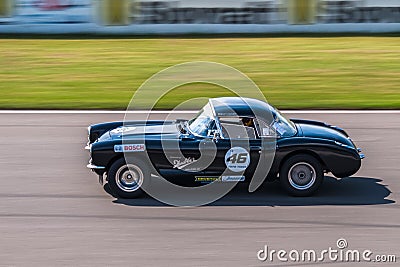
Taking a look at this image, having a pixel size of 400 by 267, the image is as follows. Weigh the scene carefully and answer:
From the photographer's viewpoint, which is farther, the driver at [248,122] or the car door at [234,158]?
the driver at [248,122]

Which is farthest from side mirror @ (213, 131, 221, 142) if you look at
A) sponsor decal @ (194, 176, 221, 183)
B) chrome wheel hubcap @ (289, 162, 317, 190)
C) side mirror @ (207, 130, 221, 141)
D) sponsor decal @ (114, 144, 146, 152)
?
chrome wheel hubcap @ (289, 162, 317, 190)

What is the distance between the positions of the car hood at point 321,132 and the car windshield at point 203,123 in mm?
1129

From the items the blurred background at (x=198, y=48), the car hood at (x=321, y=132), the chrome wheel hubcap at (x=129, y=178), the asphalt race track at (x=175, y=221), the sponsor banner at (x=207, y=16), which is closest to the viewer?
the asphalt race track at (x=175, y=221)

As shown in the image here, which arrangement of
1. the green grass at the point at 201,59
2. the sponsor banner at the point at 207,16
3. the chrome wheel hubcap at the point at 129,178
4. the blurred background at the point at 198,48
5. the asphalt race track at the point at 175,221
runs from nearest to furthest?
the asphalt race track at the point at 175,221 < the chrome wheel hubcap at the point at 129,178 < the green grass at the point at 201,59 < the blurred background at the point at 198,48 < the sponsor banner at the point at 207,16

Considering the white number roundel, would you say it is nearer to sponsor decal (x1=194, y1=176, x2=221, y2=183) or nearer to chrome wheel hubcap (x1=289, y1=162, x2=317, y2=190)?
sponsor decal (x1=194, y1=176, x2=221, y2=183)

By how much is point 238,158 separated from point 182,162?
0.68 metres

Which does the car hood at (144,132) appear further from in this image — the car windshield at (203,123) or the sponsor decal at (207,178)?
the sponsor decal at (207,178)

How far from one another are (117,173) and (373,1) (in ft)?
52.9

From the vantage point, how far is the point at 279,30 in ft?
77.8

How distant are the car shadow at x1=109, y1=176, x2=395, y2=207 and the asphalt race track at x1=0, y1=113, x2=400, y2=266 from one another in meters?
0.01

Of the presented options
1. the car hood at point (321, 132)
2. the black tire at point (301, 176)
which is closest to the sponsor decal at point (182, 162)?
the black tire at point (301, 176)

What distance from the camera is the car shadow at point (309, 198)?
923 cm

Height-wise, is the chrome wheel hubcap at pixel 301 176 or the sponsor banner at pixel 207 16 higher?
the sponsor banner at pixel 207 16

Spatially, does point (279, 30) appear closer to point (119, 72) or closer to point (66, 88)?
point (119, 72)
